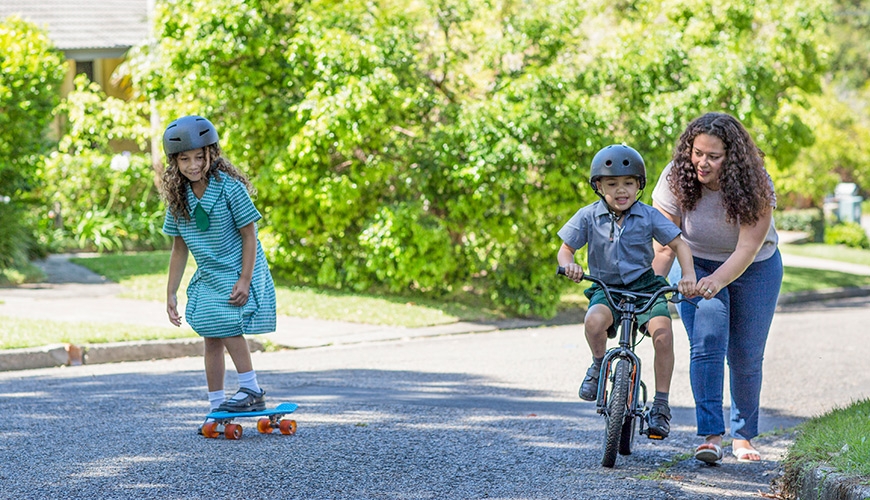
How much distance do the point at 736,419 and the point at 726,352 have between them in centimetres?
39

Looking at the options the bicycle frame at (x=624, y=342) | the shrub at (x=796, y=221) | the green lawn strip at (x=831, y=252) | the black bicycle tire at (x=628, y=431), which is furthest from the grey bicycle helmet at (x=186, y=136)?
the shrub at (x=796, y=221)

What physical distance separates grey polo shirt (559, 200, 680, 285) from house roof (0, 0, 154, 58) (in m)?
19.3

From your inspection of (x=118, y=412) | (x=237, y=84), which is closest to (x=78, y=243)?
(x=237, y=84)

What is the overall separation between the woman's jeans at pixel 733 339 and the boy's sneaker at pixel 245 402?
239 centimetres

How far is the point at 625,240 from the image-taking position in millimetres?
5324

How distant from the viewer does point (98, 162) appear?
65.2ft

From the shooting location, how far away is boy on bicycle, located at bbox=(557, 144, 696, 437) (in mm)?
5301

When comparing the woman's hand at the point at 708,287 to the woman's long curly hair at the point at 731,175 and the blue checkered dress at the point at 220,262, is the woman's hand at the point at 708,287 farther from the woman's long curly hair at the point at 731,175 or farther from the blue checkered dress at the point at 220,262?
the blue checkered dress at the point at 220,262

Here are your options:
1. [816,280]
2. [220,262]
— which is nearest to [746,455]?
[220,262]

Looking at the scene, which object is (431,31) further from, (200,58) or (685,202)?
(685,202)

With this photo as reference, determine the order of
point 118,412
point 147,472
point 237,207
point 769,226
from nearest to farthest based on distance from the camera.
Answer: point 147,472, point 769,226, point 237,207, point 118,412

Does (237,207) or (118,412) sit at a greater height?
(237,207)

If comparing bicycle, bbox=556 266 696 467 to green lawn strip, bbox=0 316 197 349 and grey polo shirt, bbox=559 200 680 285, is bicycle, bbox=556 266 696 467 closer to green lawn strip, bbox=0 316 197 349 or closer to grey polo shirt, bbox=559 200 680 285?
grey polo shirt, bbox=559 200 680 285

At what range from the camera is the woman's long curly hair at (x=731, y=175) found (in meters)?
5.45
